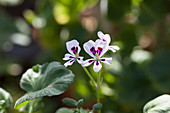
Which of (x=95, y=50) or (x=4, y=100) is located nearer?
(x=95, y=50)

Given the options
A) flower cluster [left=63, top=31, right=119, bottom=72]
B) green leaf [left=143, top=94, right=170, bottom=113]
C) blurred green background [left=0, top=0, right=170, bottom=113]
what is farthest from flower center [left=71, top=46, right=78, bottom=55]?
blurred green background [left=0, top=0, right=170, bottom=113]

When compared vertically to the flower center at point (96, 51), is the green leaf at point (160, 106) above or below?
below

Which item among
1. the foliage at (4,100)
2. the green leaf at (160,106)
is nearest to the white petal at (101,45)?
the green leaf at (160,106)

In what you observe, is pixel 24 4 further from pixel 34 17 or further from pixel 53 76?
pixel 53 76

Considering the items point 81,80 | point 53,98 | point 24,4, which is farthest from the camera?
point 24,4

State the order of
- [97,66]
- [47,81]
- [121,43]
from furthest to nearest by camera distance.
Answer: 1. [121,43]
2. [47,81]
3. [97,66]

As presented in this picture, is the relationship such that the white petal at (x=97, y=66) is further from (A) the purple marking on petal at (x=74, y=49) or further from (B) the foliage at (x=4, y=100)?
(B) the foliage at (x=4, y=100)

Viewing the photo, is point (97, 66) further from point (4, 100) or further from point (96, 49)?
point (4, 100)

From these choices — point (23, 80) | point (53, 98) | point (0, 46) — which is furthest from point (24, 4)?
point (23, 80)

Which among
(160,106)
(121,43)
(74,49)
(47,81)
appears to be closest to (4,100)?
(47,81)
